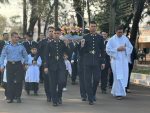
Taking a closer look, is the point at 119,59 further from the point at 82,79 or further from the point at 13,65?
the point at 13,65

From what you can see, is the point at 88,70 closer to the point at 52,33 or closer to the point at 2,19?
the point at 52,33

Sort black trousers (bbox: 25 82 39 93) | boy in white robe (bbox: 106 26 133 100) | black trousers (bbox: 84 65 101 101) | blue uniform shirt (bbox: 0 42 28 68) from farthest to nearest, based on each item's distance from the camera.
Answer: black trousers (bbox: 25 82 39 93) < boy in white robe (bbox: 106 26 133 100) < blue uniform shirt (bbox: 0 42 28 68) < black trousers (bbox: 84 65 101 101)

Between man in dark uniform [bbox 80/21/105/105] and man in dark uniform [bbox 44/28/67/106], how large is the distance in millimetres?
696

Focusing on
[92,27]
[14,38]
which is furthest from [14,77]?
[92,27]

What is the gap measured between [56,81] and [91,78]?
1.02 meters

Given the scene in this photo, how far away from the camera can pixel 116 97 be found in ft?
50.4

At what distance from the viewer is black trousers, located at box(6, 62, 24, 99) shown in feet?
46.3

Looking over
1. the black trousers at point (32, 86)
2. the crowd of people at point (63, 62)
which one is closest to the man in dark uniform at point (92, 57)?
the crowd of people at point (63, 62)

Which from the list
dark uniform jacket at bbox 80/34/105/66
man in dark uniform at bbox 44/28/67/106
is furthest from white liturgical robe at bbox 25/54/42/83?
man in dark uniform at bbox 44/28/67/106

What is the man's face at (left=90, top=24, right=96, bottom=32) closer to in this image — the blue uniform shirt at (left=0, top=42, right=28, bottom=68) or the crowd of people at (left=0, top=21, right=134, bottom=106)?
the crowd of people at (left=0, top=21, right=134, bottom=106)

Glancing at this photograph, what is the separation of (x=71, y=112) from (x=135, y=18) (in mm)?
19217

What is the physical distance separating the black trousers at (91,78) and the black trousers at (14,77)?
177cm

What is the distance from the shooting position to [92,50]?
1405cm

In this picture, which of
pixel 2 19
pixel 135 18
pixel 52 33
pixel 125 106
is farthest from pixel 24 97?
pixel 2 19
